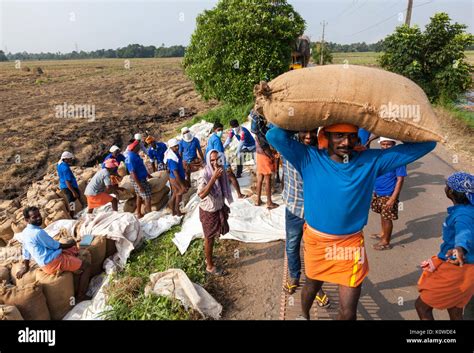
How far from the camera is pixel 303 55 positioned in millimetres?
8266

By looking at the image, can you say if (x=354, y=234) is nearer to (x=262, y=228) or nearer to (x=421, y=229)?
(x=262, y=228)

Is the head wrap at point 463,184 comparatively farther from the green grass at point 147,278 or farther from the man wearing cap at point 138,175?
the man wearing cap at point 138,175

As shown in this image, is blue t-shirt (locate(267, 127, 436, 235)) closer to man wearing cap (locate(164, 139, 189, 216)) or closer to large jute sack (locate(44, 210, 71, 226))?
man wearing cap (locate(164, 139, 189, 216))

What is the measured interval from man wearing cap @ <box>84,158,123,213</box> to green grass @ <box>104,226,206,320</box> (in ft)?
5.59

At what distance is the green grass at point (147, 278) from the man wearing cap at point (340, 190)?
164 centimetres

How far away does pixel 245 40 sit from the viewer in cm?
966

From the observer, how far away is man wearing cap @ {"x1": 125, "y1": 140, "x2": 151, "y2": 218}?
20.6 feet

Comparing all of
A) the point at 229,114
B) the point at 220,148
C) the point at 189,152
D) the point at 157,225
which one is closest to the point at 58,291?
the point at 157,225

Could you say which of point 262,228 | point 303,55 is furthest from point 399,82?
point 303,55

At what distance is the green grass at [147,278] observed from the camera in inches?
139

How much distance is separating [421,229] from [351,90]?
358cm

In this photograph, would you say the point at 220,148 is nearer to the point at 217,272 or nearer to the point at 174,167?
the point at 174,167
